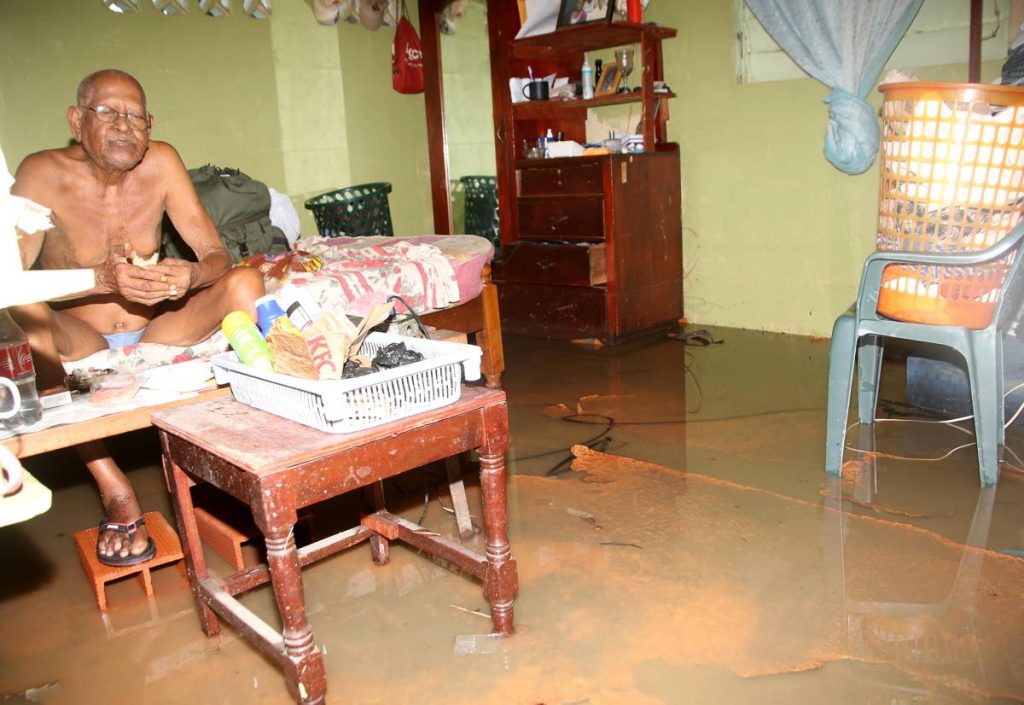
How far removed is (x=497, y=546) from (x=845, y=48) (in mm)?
3312

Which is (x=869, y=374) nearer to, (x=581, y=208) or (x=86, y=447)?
(x=581, y=208)

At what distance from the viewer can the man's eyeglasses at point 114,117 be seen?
218cm

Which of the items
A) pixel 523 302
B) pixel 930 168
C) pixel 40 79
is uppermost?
pixel 40 79

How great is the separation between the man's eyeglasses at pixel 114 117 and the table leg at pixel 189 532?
3.43 ft

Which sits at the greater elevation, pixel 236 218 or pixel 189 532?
pixel 236 218

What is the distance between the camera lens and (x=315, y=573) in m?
2.07

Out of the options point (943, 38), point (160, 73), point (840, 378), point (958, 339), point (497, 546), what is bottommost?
point (497, 546)

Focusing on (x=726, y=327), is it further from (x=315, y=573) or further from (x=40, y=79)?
(x=40, y=79)

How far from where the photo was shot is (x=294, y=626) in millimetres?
1394

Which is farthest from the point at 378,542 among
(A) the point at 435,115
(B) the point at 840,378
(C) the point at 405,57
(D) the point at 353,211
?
(C) the point at 405,57

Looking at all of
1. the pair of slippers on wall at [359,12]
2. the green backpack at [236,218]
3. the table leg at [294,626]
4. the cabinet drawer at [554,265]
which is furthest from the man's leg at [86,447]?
the pair of slippers on wall at [359,12]

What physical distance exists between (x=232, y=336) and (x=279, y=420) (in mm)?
200

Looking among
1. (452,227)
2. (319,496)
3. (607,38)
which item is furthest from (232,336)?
(452,227)

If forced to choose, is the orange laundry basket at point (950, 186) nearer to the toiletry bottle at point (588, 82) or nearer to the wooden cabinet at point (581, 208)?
the wooden cabinet at point (581, 208)
